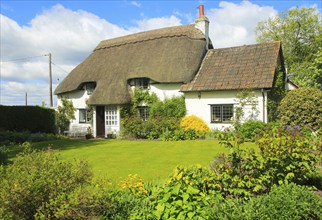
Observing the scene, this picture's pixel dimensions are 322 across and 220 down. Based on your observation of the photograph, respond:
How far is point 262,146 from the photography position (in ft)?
20.7

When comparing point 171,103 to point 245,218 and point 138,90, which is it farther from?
point 245,218

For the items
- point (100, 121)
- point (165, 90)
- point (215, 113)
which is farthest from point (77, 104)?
point (215, 113)

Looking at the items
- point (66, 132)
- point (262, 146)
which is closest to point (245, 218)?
point (262, 146)

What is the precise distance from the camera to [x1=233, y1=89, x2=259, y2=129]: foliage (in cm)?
1806

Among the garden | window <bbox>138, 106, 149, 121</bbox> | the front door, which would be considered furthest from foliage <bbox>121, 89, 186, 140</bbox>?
the garden

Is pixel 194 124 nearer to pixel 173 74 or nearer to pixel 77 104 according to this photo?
pixel 173 74

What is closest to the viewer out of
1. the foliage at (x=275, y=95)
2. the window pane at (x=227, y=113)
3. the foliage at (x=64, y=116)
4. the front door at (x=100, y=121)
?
the foliage at (x=275, y=95)

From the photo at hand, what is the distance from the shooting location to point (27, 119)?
977 inches

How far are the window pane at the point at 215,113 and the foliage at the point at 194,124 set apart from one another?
796 millimetres

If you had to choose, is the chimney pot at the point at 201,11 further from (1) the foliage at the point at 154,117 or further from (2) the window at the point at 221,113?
(2) the window at the point at 221,113

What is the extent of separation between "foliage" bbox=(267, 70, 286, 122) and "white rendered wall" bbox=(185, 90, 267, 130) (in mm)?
719

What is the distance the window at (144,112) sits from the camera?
22594mm

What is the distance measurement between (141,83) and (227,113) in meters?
7.34

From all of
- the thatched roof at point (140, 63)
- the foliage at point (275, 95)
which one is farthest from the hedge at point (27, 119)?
the foliage at point (275, 95)
